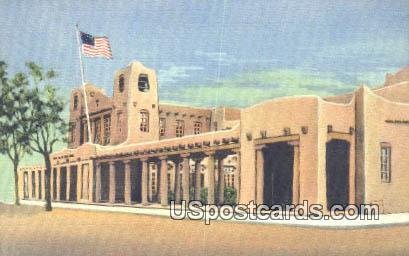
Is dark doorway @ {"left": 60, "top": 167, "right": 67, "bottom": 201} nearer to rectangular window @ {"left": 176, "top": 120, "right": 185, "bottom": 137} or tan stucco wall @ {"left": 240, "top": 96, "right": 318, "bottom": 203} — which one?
rectangular window @ {"left": 176, "top": 120, "right": 185, "bottom": 137}

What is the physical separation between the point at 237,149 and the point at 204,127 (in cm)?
55

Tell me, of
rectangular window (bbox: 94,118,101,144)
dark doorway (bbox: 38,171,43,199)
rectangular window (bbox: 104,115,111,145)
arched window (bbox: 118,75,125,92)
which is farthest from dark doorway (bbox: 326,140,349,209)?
dark doorway (bbox: 38,171,43,199)

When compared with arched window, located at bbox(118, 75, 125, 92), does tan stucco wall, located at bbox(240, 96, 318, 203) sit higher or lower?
lower

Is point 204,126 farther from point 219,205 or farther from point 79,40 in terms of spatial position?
point 79,40

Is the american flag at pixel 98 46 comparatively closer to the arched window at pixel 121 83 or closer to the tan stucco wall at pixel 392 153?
the arched window at pixel 121 83

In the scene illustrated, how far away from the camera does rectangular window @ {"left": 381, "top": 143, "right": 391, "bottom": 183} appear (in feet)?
29.2

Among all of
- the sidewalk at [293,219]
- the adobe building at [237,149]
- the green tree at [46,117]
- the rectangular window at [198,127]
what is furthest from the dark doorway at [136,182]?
the green tree at [46,117]

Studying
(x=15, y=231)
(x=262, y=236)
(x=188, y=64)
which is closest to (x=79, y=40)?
(x=188, y=64)

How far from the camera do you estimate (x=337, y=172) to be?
28.6ft

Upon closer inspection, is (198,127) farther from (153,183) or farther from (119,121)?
(119,121)

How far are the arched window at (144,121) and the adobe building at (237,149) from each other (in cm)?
1

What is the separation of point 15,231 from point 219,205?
3.01 metres

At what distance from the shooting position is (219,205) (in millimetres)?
8977

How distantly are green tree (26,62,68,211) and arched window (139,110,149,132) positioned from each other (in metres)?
1.13
